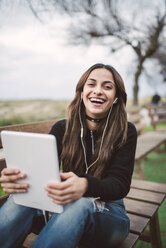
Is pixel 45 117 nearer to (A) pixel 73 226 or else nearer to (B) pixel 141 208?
(B) pixel 141 208

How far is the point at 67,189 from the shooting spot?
3.79ft

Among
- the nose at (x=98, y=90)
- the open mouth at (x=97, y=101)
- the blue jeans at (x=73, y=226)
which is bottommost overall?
the blue jeans at (x=73, y=226)

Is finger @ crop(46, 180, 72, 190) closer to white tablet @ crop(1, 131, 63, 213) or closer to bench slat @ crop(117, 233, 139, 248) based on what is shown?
white tablet @ crop(1, 131, 63, 213)

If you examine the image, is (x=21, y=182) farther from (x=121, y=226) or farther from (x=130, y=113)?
(x=130, y=113)

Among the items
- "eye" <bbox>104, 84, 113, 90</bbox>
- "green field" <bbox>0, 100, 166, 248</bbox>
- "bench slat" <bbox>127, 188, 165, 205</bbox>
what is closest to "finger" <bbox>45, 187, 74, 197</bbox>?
"eye" <bbox>104, 84, 113, 90</bbox>

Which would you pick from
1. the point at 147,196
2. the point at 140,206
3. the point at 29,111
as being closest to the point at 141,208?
the point at 140,206

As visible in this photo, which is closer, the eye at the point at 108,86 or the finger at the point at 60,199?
the finger at the point at 60,199

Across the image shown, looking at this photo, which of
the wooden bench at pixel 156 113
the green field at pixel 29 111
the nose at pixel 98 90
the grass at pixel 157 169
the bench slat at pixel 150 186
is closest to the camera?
the nose at pixel 98 90

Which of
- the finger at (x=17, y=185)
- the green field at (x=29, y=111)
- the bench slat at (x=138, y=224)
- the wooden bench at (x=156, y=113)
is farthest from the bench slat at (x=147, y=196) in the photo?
the wooden bench at (x=156, y=113)

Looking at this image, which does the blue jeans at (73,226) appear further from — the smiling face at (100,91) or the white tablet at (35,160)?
the smiling face at (100,91)

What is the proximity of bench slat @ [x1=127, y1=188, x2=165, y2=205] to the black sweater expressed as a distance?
0.54 metres

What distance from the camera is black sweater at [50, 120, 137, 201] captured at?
4.18ft

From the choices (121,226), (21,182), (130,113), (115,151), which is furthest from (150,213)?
(130,113)

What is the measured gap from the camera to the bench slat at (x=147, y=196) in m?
1.91
